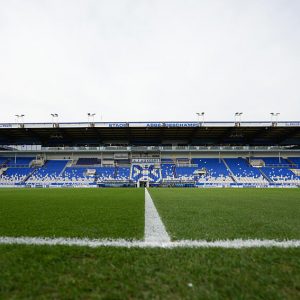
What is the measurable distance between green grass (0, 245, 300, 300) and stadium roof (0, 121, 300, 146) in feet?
111

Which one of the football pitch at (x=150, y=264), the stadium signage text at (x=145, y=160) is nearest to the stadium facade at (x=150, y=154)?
the stadium signage text at (x=145, y=160)

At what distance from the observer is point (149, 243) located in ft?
9.34

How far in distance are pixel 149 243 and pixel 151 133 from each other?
37.3 m

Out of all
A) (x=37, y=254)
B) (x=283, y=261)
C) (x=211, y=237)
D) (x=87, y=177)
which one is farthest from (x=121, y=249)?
(x=87, y=177)

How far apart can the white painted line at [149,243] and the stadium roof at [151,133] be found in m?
33.2

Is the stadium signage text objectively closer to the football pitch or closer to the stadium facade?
the stadium facade

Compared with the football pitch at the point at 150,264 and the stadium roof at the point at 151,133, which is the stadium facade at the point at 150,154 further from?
the football pitch at the point at 150,264

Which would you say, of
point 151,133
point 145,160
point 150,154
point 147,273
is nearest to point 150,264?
point 147,273

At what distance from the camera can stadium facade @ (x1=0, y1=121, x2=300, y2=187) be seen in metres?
35.2

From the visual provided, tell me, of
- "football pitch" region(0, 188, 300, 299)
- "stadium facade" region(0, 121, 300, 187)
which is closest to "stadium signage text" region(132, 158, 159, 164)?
"stadium facade" region(0, 121, 300, 187)

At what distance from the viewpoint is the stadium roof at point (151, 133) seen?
1415 inches

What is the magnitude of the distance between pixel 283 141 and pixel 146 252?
44497 millimetres

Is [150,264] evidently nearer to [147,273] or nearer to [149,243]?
[147,273]

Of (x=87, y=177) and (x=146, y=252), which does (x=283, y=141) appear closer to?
(x=87, y=177)
